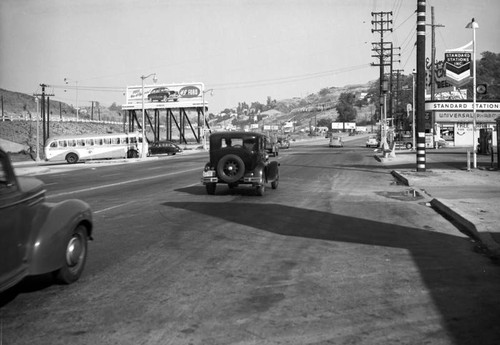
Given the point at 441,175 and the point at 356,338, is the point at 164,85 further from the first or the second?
the point at 356,338

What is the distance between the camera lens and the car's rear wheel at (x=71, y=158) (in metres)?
47.3

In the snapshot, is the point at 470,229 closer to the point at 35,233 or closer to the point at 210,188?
the point at 35,233

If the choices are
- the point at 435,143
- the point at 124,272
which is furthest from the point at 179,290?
the point at 435,143

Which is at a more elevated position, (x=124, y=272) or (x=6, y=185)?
(x=6, y=185)

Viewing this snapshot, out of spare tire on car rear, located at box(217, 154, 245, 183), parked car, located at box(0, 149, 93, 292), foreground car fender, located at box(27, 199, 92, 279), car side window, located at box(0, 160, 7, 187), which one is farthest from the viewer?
spare tire on car rear, located at box(217, 154, 245, 183)

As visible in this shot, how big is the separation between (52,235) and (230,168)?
9.77 m

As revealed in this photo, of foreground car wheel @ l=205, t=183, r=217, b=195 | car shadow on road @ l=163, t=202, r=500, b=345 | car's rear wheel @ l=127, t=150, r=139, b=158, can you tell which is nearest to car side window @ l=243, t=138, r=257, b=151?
foreground car wheel @ l=205, t=183, r=217, b=195

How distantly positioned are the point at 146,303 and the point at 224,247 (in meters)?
2.93

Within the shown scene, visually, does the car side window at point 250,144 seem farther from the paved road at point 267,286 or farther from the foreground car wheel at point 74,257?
the foreground car wheel at point 74,257

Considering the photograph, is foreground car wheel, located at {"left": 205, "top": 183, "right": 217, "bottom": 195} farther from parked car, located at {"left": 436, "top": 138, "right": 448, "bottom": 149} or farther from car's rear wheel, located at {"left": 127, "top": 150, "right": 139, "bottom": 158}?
parked car, located at {"left": 436, "top": 138, "right": 448, "bottom": 149}

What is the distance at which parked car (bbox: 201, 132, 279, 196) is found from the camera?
15078mm

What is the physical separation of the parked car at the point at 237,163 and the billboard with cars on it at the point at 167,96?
6425 centimetres

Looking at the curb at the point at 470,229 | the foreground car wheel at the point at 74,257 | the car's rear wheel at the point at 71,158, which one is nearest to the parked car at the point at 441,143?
the car's rear wheel at the point at 71,158

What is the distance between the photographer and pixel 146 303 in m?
5.28
